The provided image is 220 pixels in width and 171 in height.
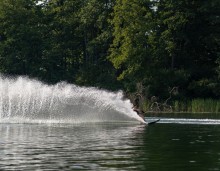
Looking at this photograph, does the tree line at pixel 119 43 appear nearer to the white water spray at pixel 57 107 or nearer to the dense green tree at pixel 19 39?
the dense green tree at pixel 19 39

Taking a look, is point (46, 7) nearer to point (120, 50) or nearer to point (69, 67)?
point (69, 67)

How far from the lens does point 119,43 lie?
306ft

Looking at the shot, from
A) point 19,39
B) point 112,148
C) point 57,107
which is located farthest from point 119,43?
point 112,148

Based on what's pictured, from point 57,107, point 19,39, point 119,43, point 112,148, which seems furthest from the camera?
point 19,39

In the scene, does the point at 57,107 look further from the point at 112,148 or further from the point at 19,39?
the point at 19,39

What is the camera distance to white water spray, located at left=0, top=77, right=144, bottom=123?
179 feet

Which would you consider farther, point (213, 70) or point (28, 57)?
point (28, 57)

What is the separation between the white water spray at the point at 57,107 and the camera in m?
54.4

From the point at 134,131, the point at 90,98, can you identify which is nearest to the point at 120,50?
the point at 90,98

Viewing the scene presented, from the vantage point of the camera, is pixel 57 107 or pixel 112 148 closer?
pixel 112 148

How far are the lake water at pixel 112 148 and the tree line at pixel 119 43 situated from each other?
3802cm

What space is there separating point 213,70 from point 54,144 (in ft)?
→ 177

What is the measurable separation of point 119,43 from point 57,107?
37296 millimetres

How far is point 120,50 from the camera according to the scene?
87.3 m
